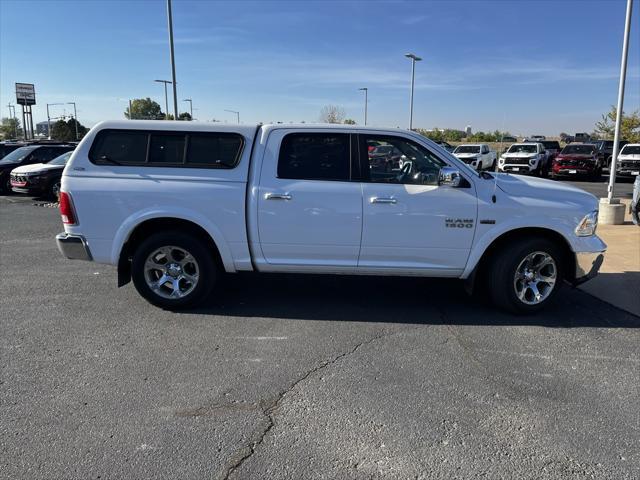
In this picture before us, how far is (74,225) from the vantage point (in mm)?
5051

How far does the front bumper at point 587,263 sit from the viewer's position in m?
5.05

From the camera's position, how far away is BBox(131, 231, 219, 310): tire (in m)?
5.11

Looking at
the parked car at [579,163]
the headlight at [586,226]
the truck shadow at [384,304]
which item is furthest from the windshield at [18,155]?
the parked car at [579,163]

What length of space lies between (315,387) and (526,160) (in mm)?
22317

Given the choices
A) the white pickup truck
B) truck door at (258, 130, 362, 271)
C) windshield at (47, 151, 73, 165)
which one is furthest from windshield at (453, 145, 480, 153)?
truck door at (258, 130, 362, 271)

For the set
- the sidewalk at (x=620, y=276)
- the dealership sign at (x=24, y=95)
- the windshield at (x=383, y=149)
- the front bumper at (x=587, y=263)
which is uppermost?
the dealership sign at (x=24, y=95)

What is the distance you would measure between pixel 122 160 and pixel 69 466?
3.17 meters

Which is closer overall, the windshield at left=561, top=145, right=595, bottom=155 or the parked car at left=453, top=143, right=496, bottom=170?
the windshield at left=561, top=145, right=595, bottom=155

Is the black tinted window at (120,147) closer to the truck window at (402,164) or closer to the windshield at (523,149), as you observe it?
the truck window at (402,164)

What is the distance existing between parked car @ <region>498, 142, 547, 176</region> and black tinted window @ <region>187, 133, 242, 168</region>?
65.7 feet

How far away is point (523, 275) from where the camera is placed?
16.9ft

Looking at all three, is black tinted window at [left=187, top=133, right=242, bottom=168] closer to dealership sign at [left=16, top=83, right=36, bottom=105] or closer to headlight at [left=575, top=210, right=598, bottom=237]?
headlight at [left=575, top=210, right=598, bottom=237]

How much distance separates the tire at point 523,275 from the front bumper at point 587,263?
6.3 inches

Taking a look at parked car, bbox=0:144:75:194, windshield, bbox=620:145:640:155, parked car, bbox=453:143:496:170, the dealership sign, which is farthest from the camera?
the dealership sign
